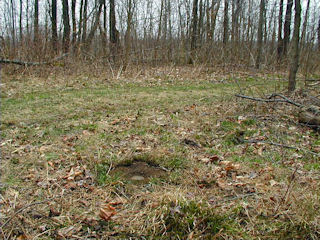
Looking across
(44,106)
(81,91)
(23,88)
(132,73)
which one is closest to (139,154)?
(44,106)

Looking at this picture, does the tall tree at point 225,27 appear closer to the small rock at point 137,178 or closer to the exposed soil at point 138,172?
the exposed soil at point 138,172

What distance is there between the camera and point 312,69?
40.1 ft

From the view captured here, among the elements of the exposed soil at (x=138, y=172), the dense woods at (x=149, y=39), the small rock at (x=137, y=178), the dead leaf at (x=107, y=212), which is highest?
the dense woods at (x=149, y=39)

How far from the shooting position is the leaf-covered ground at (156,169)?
230cm

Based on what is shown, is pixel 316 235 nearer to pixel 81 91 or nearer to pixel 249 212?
pixel 249 212

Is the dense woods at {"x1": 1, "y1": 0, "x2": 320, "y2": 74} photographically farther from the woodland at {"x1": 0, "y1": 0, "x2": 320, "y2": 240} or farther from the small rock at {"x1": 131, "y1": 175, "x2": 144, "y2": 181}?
the small rock at {"x1": 131, "y1": 175, "x2": 144, "y2": 181}

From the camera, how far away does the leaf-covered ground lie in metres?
2.30

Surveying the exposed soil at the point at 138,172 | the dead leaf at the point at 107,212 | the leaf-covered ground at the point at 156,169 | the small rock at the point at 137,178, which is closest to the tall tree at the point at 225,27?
the leaf-covered ground at the point at 156,169

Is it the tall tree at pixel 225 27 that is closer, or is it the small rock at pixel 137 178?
the small rock at pixel 137 178

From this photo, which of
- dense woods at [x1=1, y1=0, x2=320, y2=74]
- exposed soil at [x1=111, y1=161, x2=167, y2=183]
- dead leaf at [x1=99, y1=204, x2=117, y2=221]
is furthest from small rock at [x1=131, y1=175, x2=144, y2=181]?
dense woods at [x1=1, y1=0, x2=320, y2=74]

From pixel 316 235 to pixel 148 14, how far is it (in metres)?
14.8

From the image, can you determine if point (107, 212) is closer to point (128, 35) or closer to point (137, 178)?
point (137, 178)

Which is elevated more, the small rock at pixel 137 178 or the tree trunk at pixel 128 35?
the tree trunk at pixel 128 35

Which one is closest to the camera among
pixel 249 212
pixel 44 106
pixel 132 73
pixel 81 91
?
pixel 249 212
